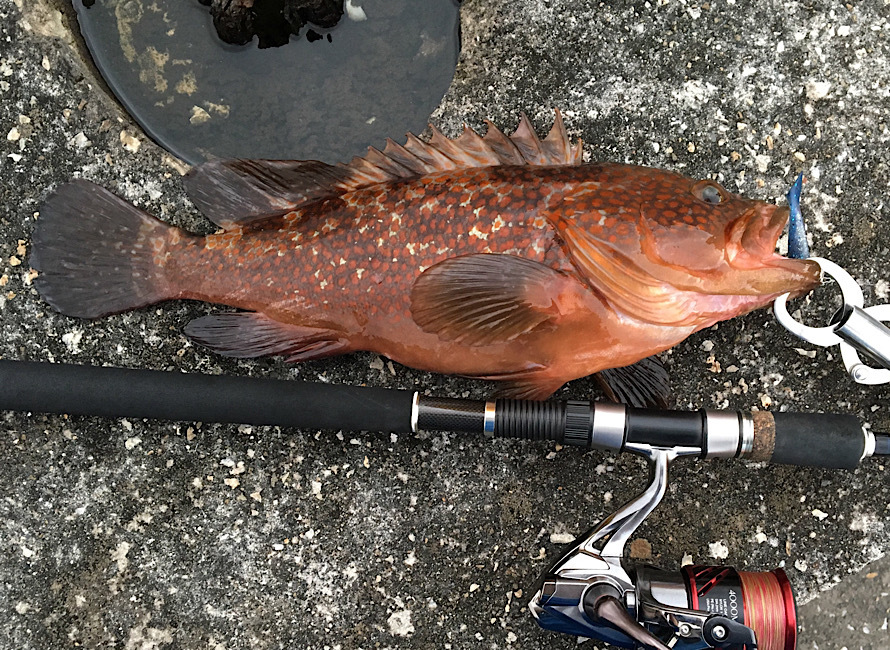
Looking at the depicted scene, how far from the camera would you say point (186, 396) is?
68.7 inches

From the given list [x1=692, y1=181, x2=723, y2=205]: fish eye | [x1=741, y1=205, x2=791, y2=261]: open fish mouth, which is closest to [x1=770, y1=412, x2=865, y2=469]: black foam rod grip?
[x1=741, y1=205, x2=791, y2=261]: open fish mouth

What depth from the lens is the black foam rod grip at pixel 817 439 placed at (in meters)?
1.67

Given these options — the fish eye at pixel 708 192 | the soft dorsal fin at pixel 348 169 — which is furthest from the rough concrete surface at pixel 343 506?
the fish eye at pixel 708 192

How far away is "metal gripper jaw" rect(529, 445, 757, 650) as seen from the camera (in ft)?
5.06

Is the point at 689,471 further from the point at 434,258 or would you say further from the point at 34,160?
the point at 34,160

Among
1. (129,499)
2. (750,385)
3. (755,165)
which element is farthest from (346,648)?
(755,165)

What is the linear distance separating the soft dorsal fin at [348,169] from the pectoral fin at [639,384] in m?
0.58

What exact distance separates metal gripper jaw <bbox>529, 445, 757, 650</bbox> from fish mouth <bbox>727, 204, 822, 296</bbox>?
45 cm

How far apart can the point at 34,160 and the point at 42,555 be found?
44.7 inches

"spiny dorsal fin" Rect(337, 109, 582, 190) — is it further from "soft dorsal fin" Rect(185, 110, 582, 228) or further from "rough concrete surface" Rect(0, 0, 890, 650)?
"rough concrete surface" Rect(0, 0, 890, 650)

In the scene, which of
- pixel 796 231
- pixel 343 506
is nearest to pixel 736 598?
pixel 796 231

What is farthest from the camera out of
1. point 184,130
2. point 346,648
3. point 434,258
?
point 184,130

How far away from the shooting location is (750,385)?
76.0 inches

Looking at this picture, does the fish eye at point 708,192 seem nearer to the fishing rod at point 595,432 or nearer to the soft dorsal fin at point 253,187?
the fishing rod at point 595,432
